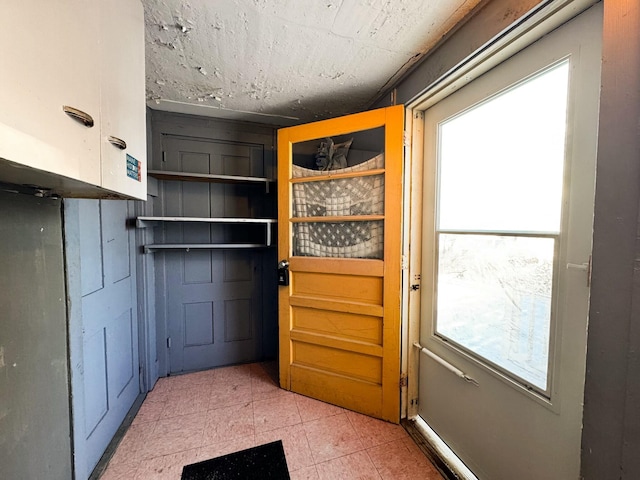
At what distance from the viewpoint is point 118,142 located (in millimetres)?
773

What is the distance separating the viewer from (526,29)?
0.96 m

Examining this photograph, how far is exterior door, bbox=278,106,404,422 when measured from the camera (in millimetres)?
1638

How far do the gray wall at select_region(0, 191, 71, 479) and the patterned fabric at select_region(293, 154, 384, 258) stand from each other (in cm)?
133

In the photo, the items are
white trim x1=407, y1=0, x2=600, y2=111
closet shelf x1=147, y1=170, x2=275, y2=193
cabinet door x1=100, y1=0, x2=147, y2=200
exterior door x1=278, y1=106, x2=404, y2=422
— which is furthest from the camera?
closet shelf x1=147, y1=170, x2=275, y2=193

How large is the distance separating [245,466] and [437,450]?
1125 mm

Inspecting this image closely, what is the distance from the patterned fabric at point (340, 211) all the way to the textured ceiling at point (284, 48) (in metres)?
0.57

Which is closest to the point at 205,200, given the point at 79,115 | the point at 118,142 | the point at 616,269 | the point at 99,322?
the point at 99,322

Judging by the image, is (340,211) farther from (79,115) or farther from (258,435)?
(258,435)

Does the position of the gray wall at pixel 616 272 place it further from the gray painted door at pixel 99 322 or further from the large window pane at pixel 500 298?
the gray painted door at pixel 99 322

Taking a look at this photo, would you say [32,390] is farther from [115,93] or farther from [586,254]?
[586,254]

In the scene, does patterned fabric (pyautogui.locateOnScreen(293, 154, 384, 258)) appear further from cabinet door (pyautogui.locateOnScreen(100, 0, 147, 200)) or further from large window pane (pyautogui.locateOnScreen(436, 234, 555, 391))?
cabinet door (pyautogui.locateOnScreen(100, 0, 147, 200))

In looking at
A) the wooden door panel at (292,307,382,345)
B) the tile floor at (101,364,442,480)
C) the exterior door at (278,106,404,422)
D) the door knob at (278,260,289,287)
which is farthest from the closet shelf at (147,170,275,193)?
the tile floor at (101,364,442,480)

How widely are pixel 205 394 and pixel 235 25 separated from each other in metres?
2.46

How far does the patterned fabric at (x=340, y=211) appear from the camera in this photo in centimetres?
170
